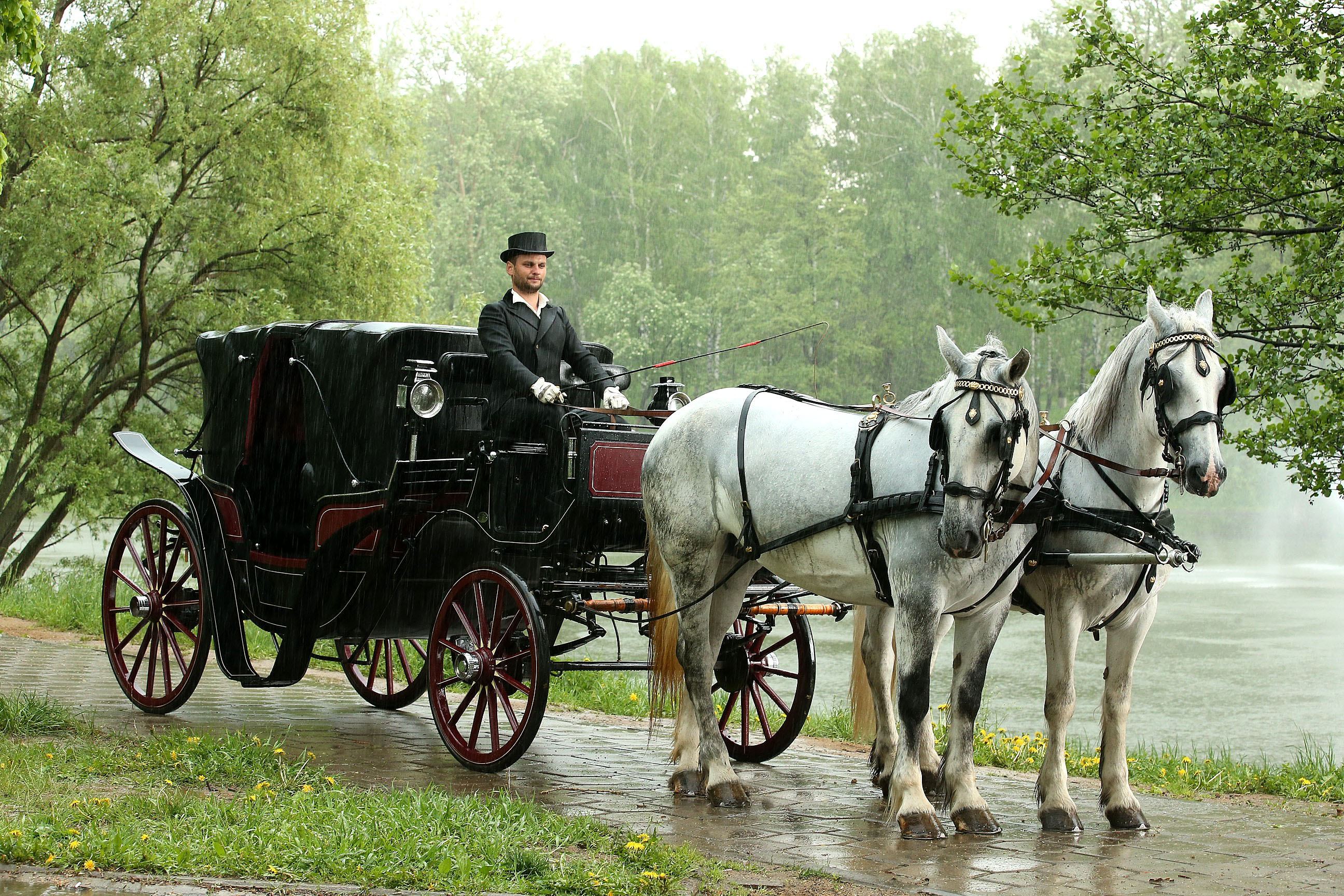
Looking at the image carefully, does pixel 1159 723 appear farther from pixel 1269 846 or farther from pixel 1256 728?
pixel 1269 846

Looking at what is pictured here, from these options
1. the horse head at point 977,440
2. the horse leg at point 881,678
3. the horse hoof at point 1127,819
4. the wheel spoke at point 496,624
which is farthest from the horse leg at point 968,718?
the wheel spoke at point 496,624

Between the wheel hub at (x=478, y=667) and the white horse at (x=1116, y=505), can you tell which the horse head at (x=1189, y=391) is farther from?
the wheel hub at (x=478, y=667)

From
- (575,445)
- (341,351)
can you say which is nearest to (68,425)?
(341,351)

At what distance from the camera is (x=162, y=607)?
294 inches

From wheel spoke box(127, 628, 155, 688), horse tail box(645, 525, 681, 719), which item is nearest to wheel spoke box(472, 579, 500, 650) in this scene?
horse tail box(645, 525, 681, 719)

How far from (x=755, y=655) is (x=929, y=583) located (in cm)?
206

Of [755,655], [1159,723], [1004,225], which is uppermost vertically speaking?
[1004,225]

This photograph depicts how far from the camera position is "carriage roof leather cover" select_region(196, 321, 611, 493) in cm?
654

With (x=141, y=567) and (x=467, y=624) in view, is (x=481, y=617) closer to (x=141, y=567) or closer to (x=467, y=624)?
(x=467, y=624)

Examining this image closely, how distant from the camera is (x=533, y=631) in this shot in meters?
5.79

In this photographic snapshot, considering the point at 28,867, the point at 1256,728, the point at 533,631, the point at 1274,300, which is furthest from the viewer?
the point at 1256,728

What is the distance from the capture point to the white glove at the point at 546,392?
6.07 meters

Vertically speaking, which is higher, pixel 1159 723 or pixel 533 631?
pixel 533 631

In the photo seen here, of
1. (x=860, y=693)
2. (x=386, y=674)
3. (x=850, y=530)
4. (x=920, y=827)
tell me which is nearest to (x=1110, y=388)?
(x=850, y=530)
